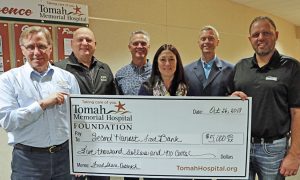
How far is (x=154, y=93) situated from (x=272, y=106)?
834mm

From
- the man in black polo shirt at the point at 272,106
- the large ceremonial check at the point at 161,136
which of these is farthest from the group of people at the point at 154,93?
the large ceremonial check at the point at 161,136

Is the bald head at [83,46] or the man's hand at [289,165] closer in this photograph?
the man's hand at [289,165]

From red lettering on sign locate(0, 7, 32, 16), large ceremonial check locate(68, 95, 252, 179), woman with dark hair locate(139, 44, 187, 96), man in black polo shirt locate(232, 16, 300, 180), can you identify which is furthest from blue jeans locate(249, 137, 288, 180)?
red lettering on sign locate(0, 7, 32, 16)

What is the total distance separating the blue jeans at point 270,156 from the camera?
1.98m

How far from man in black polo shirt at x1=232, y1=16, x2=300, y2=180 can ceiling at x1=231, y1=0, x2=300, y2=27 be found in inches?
180

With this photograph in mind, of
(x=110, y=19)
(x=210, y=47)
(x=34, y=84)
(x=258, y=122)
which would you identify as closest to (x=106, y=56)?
(x=110, y=19)

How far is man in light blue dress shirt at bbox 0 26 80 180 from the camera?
5.62 ft

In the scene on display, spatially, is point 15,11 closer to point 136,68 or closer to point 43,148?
point 136,68

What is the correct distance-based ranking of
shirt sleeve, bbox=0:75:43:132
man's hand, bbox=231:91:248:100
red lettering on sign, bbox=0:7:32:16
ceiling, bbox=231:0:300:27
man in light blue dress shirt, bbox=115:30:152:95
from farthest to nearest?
1. ceiling, bbox=231:0:300:27
2. red lettering on sign, bbox=0:7:32:16
3. man in light blue dress shirt, bbox=115:30:152:95
4. man's hand, bbox=231:91:248:100
5. shirt sleeve, bbox=0:75:43:132

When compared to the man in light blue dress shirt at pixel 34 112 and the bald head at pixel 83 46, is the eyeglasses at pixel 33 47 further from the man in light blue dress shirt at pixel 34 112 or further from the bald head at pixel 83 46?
the bald head at pixel 83 46

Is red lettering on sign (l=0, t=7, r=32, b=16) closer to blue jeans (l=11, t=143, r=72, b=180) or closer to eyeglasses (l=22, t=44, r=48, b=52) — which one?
eyeglasses (l=22, t=44, r=48, b=52)

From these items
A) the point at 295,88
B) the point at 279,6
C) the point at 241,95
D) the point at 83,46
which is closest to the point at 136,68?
the point at 83,46

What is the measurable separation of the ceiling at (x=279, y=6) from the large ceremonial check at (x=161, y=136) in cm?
490

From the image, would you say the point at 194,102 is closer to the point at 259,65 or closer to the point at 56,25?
the point at 259,65
